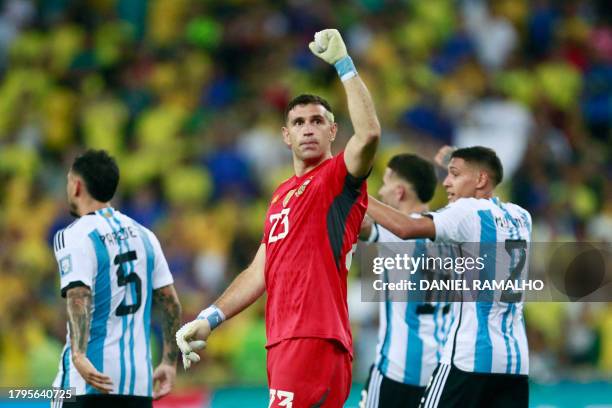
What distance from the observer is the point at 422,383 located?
9359mm

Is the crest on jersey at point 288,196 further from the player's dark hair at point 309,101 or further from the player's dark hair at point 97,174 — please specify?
the player's dark hair at point 97,174

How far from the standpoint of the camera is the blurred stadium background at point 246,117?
13523 millimetres

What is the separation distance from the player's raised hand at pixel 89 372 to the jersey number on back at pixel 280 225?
4.90 ft

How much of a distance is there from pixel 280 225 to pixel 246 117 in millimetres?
8778

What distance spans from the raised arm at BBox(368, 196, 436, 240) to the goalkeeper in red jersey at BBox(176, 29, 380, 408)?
0.55m

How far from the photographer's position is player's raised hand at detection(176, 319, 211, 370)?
23.7 feet

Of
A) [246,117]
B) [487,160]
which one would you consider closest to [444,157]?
[487,160]

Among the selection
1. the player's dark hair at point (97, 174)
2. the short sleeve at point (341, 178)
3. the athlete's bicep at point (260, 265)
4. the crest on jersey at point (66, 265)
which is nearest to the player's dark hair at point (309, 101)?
the short sleeve at point (341, 178)

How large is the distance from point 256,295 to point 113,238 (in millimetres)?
1253

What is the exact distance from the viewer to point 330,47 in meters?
6.98

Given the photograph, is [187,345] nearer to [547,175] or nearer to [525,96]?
[547,175]

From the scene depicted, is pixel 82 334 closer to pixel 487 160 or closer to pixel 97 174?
pixel 97 174

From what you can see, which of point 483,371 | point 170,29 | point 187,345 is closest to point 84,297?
point 187,345

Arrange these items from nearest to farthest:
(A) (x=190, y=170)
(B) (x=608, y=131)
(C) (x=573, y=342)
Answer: (C) (x=573, y=342), (A) (x=190, y=170), (B) (x=608, y=131)
